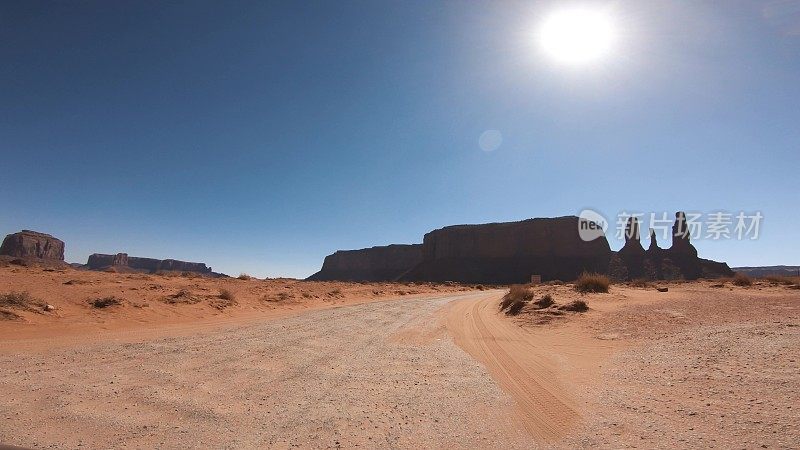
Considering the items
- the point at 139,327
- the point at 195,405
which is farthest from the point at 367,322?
the point at 195,405

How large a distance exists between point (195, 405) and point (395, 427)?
2.47m

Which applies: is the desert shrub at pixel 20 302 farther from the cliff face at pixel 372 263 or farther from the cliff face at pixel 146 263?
the cliff face at pixel 146 263

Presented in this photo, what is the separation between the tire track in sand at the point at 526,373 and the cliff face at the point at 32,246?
10425 centimetres

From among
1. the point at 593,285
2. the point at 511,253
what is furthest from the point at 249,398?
the point at 511,253

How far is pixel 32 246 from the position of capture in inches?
3716

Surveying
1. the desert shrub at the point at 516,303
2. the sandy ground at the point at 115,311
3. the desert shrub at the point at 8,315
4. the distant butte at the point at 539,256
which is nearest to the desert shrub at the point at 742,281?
the desert shrub at the point at 516,303

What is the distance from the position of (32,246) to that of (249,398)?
126 meters

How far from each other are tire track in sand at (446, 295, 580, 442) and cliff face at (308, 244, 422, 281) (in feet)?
451

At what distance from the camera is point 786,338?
23.5 ft

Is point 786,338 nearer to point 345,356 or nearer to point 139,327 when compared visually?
point 345,356

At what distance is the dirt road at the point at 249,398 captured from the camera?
380cm

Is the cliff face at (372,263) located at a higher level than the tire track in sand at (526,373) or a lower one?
higher

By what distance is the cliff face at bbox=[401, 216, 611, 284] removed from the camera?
350 feet

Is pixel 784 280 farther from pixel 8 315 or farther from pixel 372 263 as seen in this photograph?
pixel 372 263
